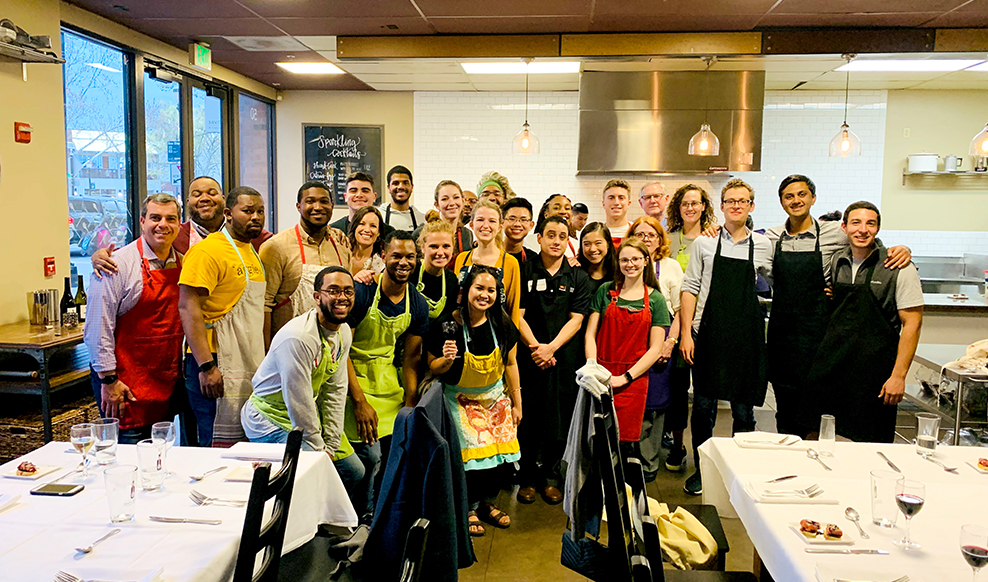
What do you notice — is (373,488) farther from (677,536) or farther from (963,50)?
(963,50)

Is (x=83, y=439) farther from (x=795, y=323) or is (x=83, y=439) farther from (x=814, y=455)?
(x=795, y=323)

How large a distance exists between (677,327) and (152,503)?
116 inches

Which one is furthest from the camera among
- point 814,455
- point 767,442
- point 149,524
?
point 767,442

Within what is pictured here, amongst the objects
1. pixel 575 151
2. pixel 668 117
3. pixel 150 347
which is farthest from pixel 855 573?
pixel 575 151

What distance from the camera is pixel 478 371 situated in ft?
11.0

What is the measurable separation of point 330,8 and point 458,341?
2.78 meters

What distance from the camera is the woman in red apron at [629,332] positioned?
380 cm

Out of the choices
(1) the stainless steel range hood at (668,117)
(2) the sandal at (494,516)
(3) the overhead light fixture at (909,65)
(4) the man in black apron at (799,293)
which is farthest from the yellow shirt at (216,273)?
(3) the overhead light fixture at (909,65)

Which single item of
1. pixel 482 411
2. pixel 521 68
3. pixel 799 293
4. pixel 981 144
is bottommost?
pixel 482 411

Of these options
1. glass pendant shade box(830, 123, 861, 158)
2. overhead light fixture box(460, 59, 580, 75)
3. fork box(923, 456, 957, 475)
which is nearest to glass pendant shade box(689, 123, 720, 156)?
glass pendant shade box(830, 123, 861, 158)

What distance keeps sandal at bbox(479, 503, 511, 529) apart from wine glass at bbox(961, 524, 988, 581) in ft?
7.28

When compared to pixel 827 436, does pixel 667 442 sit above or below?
below

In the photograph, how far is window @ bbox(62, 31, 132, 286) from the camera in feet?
15.6

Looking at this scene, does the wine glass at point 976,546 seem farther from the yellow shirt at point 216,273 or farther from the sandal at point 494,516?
the yellow shirt at point 216,273
